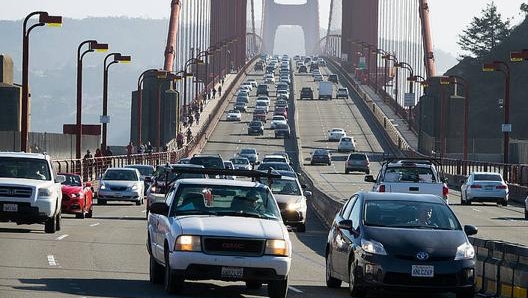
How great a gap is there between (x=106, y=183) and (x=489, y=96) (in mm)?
122989

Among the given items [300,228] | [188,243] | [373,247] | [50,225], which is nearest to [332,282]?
[373,247]

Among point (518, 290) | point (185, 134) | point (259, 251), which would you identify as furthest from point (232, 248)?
point (185, 134)

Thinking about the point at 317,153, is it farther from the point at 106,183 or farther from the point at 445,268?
the point at 445,268

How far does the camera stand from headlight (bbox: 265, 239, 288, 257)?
17.1 metres

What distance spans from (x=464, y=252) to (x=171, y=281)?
3.52 metres

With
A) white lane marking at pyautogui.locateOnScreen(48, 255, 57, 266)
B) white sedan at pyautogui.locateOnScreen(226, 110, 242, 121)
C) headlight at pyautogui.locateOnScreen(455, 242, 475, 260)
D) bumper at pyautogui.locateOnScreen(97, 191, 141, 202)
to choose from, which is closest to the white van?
white sedan at pyautogui.locateOnScreen(226, 110, 242, 121)

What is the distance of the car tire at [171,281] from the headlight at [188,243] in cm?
34

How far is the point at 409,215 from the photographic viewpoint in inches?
733

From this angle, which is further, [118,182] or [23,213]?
[118,182]

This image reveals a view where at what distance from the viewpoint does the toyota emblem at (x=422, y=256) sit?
17.3 m

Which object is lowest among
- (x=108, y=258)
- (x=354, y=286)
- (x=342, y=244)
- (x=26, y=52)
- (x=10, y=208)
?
(x=108, y=258)

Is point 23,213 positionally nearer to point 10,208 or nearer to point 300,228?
point 10,208

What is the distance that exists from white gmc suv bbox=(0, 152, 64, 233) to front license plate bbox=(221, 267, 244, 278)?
12.5 metres

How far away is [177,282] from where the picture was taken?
1723cm
